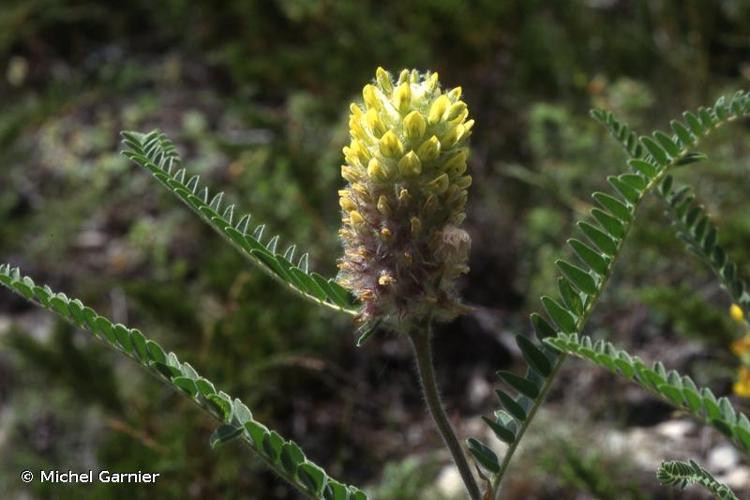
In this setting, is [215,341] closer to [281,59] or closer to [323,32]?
[281,59]

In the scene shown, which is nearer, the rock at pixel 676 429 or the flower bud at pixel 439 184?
the flower bud at pixel 439 184

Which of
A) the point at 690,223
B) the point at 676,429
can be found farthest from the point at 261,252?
the point at 676,429

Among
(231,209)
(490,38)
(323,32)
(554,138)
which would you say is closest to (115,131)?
(323,32)

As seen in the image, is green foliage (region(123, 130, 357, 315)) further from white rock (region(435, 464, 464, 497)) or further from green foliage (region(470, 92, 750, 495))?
white rock (region(435, 464, 464, 497))

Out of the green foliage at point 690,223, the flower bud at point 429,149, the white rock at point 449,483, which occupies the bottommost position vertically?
the flower bud at point 429,149

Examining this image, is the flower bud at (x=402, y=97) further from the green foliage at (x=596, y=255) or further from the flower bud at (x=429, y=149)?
the green foliage at (x=596, y=255)

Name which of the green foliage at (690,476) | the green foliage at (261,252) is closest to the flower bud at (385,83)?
the green foliage at (261,252)
